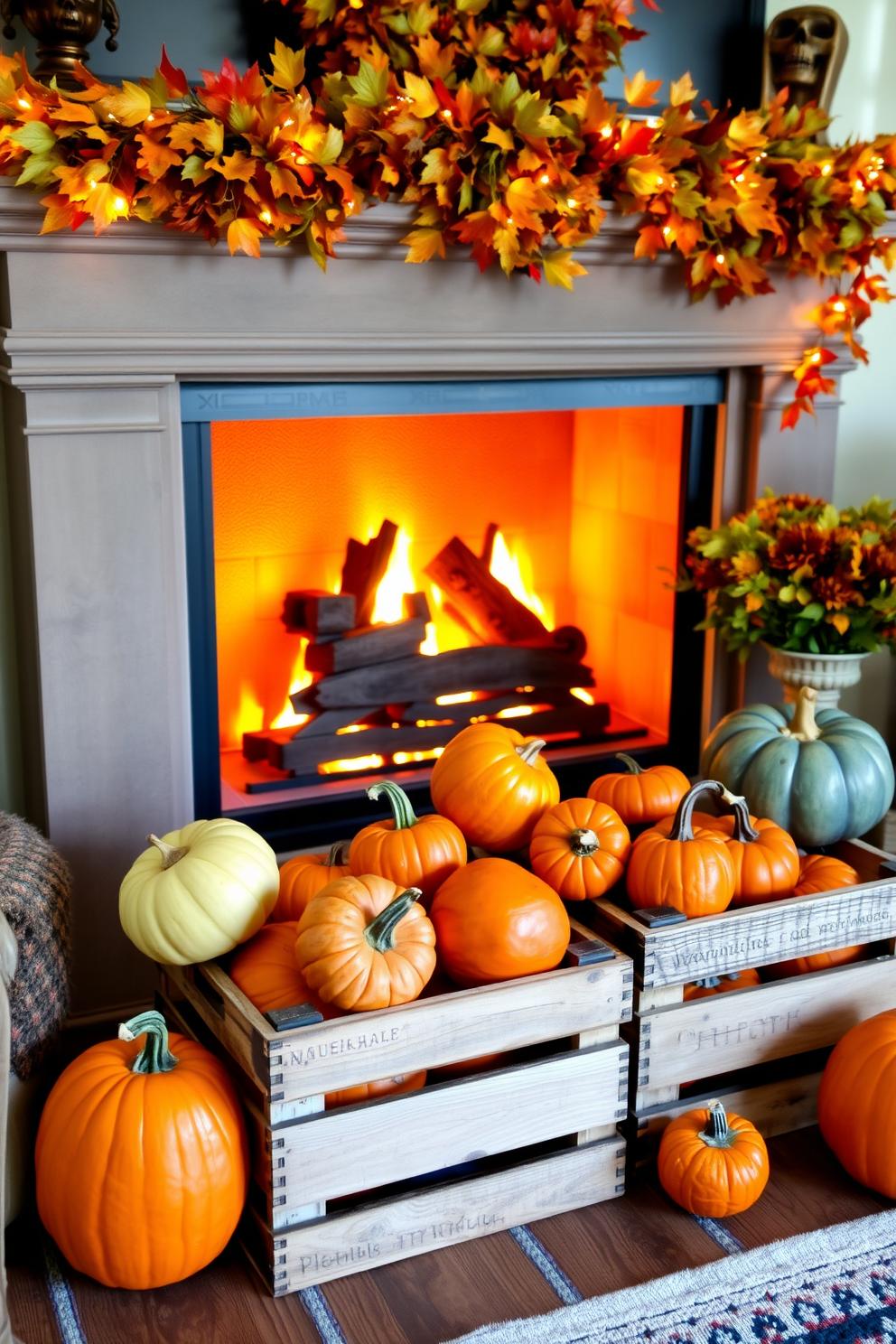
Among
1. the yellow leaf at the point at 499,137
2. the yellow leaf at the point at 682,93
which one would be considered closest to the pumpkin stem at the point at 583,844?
the yellow leaf at the point at 499,137

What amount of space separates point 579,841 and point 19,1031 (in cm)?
82

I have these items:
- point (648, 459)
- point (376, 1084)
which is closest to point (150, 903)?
point (376, 1084)

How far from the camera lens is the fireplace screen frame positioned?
2262 millimetres

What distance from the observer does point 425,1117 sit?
1.68 meters

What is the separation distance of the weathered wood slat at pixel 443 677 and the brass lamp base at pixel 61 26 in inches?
48.2

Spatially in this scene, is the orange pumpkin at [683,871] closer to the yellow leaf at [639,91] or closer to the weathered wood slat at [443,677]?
the weathered wood slat at [443,677]

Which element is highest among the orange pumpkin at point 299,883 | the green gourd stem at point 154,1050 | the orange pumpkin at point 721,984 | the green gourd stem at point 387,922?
the green gourd stem at point 387,922

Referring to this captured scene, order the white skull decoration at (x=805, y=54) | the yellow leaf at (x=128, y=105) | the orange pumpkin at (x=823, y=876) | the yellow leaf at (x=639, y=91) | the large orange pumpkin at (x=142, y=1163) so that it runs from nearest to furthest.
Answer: the large orange pumpkin at (x=142, y=1163)
the yellow leaf at (x=128, y=105)
the orange pumpkin at (x=823, y=876)
the yellow leaf at (x=639, y=91)
the white skull decoration at (x=805, y=54)

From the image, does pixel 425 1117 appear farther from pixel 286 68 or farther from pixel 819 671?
pixel 286 68

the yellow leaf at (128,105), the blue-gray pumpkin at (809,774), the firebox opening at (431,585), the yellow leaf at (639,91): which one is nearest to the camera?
the yellow leaf at (128,105)

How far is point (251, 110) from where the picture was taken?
1.90 meters

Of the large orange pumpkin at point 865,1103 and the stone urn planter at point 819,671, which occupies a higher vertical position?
the stone urn planter at point 819,671

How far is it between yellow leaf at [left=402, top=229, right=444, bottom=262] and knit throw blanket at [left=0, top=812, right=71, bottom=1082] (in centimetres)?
113

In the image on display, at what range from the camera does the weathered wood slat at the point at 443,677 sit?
2682 millimetres
